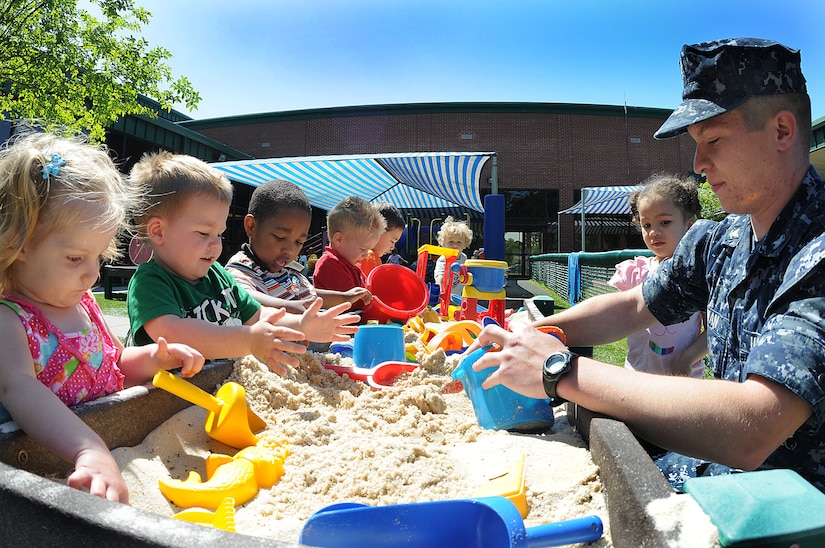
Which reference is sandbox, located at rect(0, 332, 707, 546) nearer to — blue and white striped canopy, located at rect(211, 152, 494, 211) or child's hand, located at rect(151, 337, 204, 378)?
child's hand, located at rect(151, 337, 204, 378)

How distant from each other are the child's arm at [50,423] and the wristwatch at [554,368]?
2.83ft

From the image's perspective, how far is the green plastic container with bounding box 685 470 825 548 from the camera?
0.58 meters

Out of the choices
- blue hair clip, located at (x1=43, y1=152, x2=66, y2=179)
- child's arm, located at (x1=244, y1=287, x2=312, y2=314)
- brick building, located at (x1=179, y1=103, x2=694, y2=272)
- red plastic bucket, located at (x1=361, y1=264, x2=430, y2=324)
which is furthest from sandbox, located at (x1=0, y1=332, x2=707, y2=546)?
brick building, located at (x1=179, y1=103, x2=694, y2=272)

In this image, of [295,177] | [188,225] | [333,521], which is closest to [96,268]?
[188,225]

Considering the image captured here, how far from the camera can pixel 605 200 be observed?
64.3 feet

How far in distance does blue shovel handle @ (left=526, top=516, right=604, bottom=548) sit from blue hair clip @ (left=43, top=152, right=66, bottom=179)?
125cm

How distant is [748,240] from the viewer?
1323mm

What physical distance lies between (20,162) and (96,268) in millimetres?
287

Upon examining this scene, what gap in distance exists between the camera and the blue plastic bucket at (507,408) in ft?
5.23

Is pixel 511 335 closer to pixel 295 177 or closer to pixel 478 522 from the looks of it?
pixel 478 522

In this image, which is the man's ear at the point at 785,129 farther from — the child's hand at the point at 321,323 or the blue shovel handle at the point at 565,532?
the child's hand at the point at 321,323

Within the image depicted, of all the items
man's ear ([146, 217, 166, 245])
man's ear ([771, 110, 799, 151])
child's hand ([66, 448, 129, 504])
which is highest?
man's ear ([771, 110, 799, 151])

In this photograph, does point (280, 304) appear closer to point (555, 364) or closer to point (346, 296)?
point (346, 296)

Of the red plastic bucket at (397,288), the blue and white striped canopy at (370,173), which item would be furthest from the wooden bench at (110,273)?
the red plastic bucket at (397,288)
